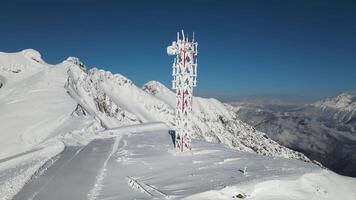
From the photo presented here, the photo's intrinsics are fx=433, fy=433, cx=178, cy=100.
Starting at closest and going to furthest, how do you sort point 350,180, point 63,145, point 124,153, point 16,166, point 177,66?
point 350,180 < point 16,166 < point 177,66 < point 124,153 < point 63,145

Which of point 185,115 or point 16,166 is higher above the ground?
point 185,115

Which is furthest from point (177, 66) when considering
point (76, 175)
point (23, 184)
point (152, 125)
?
point (152, 125)

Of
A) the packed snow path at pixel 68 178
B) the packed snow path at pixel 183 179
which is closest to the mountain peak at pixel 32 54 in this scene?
the packed snow path at pixel 68 178

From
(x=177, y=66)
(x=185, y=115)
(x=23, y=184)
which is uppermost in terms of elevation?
(x=177, y=66)

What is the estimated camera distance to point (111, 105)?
15062 cm

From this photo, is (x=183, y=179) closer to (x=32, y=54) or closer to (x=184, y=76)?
(x=184, y=76)

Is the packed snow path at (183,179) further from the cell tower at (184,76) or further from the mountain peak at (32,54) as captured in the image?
the mountain peak at (32,54)

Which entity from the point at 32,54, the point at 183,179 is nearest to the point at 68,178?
the point at 183,179

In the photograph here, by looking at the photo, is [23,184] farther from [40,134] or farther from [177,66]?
[40,134]

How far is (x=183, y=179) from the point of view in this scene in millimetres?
23547

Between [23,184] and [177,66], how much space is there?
1594 cm

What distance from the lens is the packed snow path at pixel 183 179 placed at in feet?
63.3

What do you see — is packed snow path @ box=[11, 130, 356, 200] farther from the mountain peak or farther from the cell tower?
the mountain peak

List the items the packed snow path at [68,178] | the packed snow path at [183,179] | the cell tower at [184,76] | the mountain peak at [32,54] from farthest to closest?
the mountain peak at [32,54] < the cell tower at [184,76] < the packed snow path at [68,178] < the packed snow path at [183,179]
